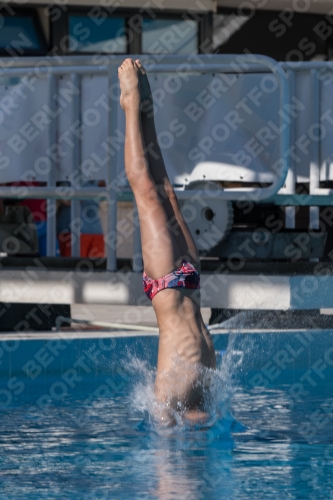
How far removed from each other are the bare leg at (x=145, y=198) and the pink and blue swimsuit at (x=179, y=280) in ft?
0.07

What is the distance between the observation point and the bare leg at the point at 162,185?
3.87 meters

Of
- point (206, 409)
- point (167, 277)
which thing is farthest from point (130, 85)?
point (206, 409)

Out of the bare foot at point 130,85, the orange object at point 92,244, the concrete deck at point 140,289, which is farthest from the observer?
the orange object at point 92,244

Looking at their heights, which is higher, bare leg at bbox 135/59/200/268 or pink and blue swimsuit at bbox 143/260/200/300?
bare leg at bbox 135/59/200/268

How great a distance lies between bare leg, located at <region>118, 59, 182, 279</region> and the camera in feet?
12.5

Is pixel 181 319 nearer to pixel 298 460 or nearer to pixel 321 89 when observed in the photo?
pixel 298 460

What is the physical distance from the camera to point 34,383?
5730 millimetres

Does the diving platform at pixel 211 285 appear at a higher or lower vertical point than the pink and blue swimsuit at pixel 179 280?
higher

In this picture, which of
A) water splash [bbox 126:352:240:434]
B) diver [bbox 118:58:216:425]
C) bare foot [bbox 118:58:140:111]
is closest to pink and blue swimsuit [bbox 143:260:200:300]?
diver [bbox 118:58:216:425]

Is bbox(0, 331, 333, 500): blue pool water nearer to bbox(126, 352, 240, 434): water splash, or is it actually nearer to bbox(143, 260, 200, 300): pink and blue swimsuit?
bbox(126, 352, 240, 434): water splash

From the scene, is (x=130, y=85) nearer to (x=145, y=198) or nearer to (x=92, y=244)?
(x=145, y=198)

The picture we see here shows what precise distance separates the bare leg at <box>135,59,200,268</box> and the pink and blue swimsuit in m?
0.07

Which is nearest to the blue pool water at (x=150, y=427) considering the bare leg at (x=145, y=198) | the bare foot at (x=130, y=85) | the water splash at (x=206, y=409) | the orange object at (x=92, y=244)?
the water splash at (x=206, y=409)

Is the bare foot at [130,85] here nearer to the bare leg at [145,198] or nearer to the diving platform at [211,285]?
the bare leg at [145,198]
